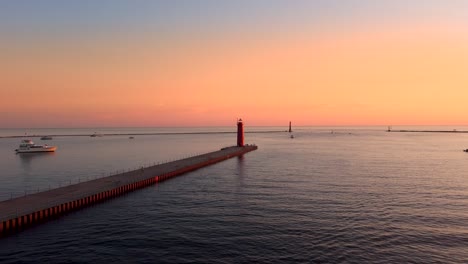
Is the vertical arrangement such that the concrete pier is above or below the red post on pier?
below

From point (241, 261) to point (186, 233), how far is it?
25.6ft

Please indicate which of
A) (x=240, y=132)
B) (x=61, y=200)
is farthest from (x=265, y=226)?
(x=240, y=132)

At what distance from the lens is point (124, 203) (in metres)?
44.7

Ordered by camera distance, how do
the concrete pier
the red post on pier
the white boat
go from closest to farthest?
1. the concrete pier
2. the white boat
3. the red post on pier

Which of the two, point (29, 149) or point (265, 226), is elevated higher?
point (29, 149)

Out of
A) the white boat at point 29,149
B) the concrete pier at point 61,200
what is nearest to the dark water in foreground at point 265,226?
the concrete pier at point 61,200

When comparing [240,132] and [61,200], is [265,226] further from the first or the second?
[240,132]

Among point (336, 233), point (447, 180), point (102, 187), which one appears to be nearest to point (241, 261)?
point (336, 233)

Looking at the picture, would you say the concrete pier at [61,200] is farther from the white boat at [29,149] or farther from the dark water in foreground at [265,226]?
the white boat at [29,149]

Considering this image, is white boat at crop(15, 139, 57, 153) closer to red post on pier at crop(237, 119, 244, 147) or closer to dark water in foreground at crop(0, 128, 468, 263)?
red post on pier at crop(237, 119, 244, 147)

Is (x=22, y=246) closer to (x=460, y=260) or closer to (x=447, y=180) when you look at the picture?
(x=460, y=260)

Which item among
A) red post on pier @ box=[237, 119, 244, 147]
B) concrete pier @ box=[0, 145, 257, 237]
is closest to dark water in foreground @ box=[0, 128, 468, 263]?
concrete pier @ box=[0, 145, 257, 237]

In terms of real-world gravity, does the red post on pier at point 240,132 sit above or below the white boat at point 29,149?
above

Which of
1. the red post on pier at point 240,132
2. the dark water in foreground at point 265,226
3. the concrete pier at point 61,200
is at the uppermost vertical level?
the red post on pier at point 240,132
